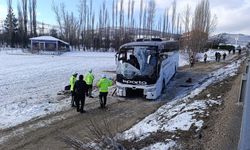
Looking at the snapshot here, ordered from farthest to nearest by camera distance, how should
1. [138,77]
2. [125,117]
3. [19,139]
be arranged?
1. [138,77]
2. [125,117]
3. [19,139]

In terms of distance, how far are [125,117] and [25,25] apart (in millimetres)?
78868

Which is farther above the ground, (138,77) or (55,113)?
(138,77)

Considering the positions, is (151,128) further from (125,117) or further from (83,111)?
(83,111)

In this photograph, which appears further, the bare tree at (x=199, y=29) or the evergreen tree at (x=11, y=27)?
the evergreen tree at (x=11, y=27)

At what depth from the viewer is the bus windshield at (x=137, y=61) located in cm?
1775

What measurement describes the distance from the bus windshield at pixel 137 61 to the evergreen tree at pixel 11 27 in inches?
2761

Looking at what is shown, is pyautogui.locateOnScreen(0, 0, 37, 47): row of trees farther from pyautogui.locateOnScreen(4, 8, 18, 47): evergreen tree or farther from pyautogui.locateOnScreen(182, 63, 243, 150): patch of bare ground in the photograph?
pyautogui.locateOnScreen(182, 63, 243, 150): patch of bare ground

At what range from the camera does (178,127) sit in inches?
379

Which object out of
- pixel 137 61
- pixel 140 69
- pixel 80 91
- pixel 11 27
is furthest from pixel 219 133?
pixel 11 27

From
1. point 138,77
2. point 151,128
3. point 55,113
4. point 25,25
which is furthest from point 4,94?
point 25,25

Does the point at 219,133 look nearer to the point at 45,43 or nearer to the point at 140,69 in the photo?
the point at 140,69

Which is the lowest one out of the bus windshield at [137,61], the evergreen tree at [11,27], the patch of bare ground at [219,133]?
the patch of bare ground at [219,133]

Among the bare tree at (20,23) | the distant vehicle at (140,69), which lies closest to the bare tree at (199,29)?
the distant vehicle at (140,69)

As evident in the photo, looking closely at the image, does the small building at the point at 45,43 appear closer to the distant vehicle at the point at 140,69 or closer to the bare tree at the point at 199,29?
the bare tree at the point at 199,29
